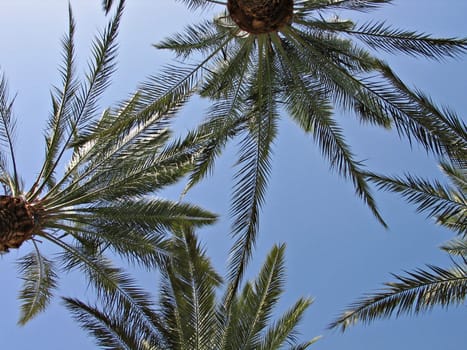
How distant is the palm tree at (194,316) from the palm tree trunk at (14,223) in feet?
4.78

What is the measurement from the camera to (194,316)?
9.90m

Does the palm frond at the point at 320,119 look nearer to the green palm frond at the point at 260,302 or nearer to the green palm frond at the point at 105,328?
the green palm frond at the point at 260,302

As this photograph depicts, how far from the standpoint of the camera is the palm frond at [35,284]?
35.9 feet

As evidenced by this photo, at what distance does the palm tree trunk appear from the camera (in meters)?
9.24

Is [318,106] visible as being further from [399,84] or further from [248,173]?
[399,84]

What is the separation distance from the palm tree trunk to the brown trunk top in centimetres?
469

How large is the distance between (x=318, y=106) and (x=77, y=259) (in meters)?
5.02

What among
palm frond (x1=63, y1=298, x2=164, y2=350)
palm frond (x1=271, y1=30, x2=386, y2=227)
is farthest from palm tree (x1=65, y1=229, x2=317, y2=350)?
palm frond (x1=271, y1=30, x2=386, y2=227)

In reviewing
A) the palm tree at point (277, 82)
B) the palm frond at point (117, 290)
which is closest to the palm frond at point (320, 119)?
the palm tree at point (277, 82)

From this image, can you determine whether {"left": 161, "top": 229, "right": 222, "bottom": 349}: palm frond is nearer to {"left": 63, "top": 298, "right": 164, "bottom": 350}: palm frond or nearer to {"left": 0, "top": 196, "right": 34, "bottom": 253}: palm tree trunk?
{"left": 63, "top": 298, "right": 164, "bottom": 350}: palm frond

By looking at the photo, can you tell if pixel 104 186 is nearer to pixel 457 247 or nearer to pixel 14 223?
pixel 14 223

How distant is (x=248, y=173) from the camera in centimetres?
941

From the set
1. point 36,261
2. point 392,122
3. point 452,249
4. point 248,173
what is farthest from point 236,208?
point 452,249

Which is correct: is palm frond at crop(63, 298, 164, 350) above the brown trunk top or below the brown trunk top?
below
